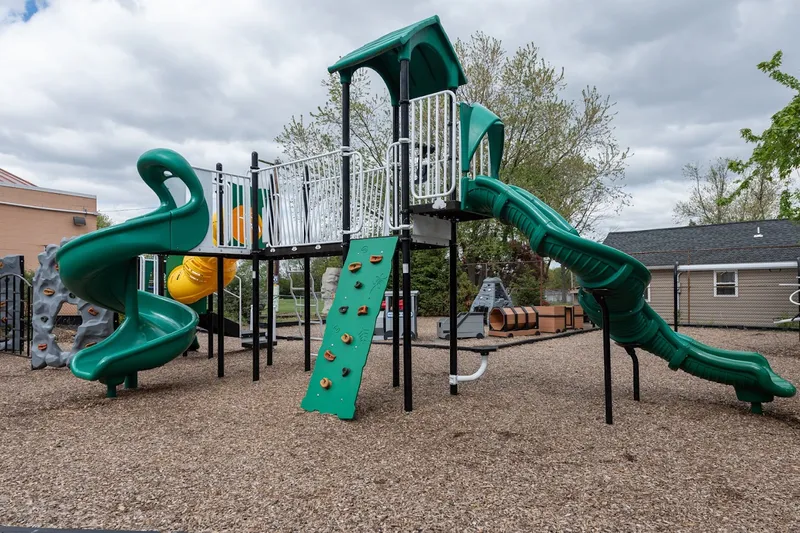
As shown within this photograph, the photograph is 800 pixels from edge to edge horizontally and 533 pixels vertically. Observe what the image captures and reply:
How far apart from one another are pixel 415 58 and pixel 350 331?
3.34m

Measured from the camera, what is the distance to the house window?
736 inches

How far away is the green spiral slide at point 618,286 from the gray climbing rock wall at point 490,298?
939cm

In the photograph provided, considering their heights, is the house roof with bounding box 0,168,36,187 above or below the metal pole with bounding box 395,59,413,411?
above

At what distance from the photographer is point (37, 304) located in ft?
29.6

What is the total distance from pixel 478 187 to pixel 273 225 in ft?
10.1

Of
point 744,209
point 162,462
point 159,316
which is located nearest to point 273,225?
point 159,316

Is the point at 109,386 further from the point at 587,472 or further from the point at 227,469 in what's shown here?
the point at 587,472

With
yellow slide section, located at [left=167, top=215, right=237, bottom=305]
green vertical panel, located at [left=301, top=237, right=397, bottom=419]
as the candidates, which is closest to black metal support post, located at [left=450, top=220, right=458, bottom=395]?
green vertical panel, located at [left=301, top=237, right=397, bottom=419]

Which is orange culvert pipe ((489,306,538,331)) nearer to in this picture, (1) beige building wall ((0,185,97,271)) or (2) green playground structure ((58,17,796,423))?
(2) green playground structure ((58,17,796,423))

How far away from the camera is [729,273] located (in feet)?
62.6

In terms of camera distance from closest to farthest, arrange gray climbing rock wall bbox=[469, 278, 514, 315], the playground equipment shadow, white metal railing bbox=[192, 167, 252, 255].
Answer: the playground equipment shadow
white metal railing bbox=[192, 167, 252, 255]
gray climbing rock wall bbox=[469, 278, 514, 315]

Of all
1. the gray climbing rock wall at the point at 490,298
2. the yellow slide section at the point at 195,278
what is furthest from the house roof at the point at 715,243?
the yellow slide section at the point at 195,278

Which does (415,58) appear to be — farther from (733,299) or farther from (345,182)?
(733,299)

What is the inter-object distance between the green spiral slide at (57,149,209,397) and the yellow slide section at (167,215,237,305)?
261 cm
